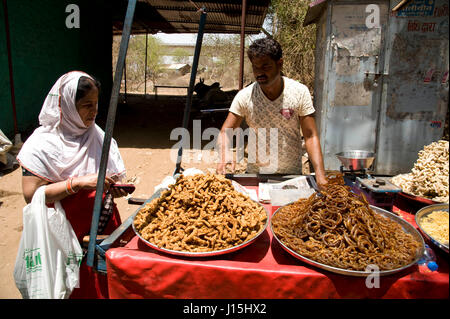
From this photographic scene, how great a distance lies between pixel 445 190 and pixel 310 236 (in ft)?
3.15

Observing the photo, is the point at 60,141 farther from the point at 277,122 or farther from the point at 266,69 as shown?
the point at 277,122

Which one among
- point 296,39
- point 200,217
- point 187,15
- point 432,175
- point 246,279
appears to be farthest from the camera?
point 296,39

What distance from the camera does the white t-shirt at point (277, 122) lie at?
8.53ft

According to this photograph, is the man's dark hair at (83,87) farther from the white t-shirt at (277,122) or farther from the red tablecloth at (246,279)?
the white t-shirt at (277,122)

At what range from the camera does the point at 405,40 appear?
4.79m

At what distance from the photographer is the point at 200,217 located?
5.17 feet

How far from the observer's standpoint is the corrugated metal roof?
807 centimetres

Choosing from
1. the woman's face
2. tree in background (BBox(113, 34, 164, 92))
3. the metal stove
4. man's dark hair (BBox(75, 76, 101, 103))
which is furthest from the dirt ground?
tree in background (BBox(113, 34, 164, 92))

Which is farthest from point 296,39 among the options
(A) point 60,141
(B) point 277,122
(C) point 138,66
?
(C) point 138,66

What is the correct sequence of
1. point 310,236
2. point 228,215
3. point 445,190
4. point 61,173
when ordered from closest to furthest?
point 310,236 → point 228,215 → point 445,190 → point 61,173

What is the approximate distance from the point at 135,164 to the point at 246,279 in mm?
5714

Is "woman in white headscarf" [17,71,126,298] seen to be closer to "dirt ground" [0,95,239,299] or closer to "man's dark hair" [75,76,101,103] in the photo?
"man's dark hair" [75,76,101,103]
